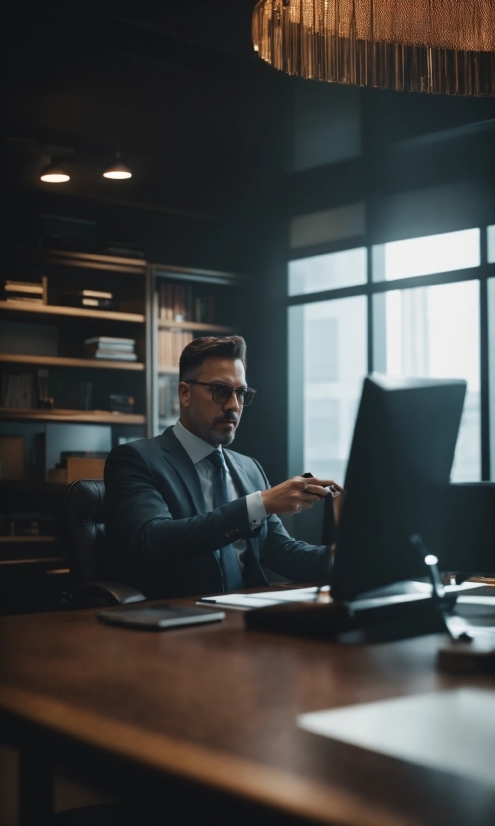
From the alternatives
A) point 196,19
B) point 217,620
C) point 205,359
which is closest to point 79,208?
point 196,19

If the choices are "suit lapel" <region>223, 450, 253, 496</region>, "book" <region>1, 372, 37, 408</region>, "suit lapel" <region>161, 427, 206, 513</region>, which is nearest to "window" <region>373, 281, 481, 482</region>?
"book" <region>1, 372, 37, 408</region>

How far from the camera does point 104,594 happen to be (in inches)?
93.0

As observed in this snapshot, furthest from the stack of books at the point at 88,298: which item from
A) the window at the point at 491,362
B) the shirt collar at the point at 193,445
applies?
the shirt collar at the point at 193,445

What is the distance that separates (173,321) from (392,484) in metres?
4.27

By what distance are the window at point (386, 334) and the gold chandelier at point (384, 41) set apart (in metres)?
2.49

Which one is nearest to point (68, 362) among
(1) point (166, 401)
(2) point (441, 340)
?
(1) point (166, 401)

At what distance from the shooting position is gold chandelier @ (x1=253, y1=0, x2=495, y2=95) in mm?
2250

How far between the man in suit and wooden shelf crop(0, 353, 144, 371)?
7.80ft

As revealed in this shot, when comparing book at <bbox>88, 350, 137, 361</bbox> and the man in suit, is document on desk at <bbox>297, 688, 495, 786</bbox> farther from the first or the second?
book at <bbox>88, 350, 137, 361</bbox>

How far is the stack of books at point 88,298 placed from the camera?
5227 millimetres

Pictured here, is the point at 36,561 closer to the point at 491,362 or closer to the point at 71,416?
the point at 71,416

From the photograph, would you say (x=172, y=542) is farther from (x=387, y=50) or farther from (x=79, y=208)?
(x=79, y=208)

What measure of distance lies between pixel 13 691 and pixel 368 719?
0.45 metres

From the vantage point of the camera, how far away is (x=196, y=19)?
5086 mm
